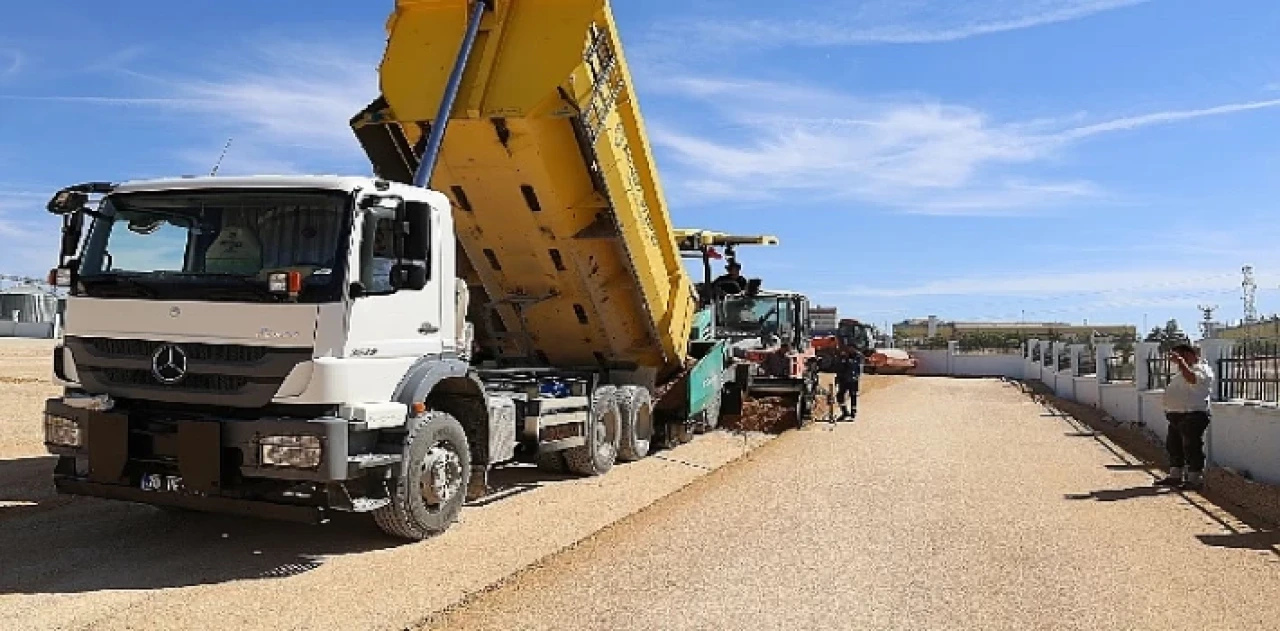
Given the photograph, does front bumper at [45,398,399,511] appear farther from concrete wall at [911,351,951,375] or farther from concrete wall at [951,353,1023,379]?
concrete wall at [911,351,951,375]

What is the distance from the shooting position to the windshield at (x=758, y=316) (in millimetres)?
18703

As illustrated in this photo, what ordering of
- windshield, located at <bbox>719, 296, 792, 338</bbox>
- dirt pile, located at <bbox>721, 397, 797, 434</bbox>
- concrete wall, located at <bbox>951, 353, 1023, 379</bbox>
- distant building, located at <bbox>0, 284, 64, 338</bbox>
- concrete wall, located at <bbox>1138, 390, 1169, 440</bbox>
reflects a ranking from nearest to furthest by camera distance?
concrete wall, located at <bbox>1138, 390, 1169, 440</bbox>, dirt pile, located at <bbox>721, 397, 797, 434</bbox>, windshield, located at <bbox>719, 296, 792, 338</bbox>, distant building, located at <bbox>0, 284, 64, 338</bbox>, concrete wall, located at <bbox>951, 353, 1023, 379</bbox>

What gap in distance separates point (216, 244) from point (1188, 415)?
9581 mm

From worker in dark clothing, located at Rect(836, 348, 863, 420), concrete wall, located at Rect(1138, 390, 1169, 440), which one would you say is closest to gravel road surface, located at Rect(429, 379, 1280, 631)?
concrete wall, located at Rect(1138, 390, 1169, 440)

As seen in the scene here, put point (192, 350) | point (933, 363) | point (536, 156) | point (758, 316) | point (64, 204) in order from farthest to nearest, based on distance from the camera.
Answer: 1. point (933, 363)
2. point (758, 316)
3. point (536, 156)
4. point (64, 204)
5. point (192, 350)

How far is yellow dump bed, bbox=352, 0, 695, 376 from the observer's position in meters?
8.81

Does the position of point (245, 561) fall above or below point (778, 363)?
below

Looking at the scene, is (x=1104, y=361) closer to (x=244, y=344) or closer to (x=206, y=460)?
(x=244, y=344)

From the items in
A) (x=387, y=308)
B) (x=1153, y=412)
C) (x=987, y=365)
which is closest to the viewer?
(x=387, y=308)

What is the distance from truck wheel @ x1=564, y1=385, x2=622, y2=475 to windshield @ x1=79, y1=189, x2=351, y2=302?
170 inches

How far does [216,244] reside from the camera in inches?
271

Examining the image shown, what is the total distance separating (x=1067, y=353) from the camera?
30062mm

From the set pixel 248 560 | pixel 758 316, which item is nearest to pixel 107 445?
pixel 248 560

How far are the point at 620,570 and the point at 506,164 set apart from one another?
4.15m
